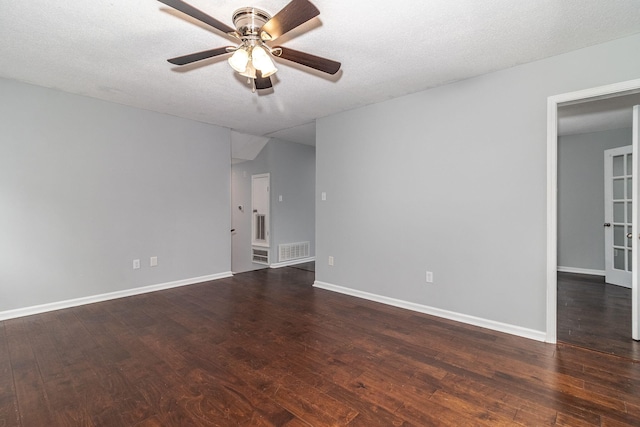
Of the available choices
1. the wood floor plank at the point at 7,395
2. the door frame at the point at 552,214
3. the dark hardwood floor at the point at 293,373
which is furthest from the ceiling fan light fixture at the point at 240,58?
the door frame at the point at 552,214

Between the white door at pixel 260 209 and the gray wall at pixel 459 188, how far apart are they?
2.17 metres

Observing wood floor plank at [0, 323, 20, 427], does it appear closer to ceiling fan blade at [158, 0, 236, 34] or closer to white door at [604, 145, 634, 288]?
ceiling fan blade at [158, 0, 236, 34]

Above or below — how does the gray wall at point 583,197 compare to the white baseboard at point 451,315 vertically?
above

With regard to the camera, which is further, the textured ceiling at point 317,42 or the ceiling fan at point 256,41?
the textured ceiling at point 317,42

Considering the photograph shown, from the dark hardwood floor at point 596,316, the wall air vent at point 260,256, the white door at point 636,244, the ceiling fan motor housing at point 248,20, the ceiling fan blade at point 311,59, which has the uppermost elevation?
the ceiling fan motor housing at point 248,20

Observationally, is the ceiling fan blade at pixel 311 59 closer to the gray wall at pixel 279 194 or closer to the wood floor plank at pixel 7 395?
the wood floor plank at pixel 7 395

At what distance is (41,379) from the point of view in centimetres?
207

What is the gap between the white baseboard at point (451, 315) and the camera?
272cm

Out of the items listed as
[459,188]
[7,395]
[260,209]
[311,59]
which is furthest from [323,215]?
[7,395]

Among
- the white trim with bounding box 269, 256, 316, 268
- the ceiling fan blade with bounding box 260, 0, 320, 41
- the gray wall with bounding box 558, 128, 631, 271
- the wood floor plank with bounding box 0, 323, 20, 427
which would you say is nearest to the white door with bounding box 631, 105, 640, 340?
the ceiling fan blade with bounding box 260, 0, 320, 41

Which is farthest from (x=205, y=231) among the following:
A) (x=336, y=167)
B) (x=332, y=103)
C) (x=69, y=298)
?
(x=332, y=103)

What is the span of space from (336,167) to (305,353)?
105 inches

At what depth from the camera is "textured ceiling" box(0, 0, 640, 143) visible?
1998 millimetres

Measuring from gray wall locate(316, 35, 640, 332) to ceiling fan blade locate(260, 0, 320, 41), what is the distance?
2195 millimetres
